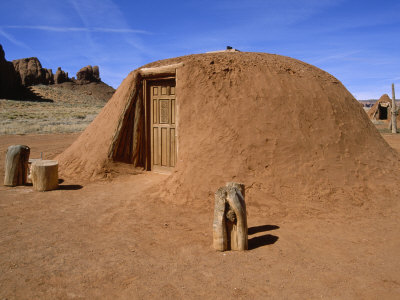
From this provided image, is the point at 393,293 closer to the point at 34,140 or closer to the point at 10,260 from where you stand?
the point at 10,260

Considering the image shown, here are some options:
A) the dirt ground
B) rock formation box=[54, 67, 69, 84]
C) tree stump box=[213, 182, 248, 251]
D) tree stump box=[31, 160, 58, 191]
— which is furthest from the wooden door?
rock formation box=[54, 67, 69, 84]

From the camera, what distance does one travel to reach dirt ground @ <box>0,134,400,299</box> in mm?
2988

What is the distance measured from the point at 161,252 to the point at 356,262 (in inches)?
84.4

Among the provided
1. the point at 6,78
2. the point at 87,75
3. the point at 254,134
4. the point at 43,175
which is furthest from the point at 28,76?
the point at 254,134

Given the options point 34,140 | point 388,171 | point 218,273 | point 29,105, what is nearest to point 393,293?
point 218,273

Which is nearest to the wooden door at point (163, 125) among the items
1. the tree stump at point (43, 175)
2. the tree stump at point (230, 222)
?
the tree stump at point (43, 175)

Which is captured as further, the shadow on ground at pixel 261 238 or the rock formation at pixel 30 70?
the rock formation at pixel 30 70

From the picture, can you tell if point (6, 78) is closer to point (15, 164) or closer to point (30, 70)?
point (30, 70)

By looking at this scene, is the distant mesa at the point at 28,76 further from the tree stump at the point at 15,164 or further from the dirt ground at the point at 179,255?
Answer: the dirt ground at the point at 179,255

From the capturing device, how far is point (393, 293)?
2.89 metres

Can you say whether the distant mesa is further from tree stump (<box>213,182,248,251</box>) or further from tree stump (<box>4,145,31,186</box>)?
tree stump (<box>213,182,248,251</box>)

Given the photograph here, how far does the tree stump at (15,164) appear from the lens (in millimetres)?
6536

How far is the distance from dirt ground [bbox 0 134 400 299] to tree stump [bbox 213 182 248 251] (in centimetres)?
13

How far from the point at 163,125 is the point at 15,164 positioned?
3103mm
